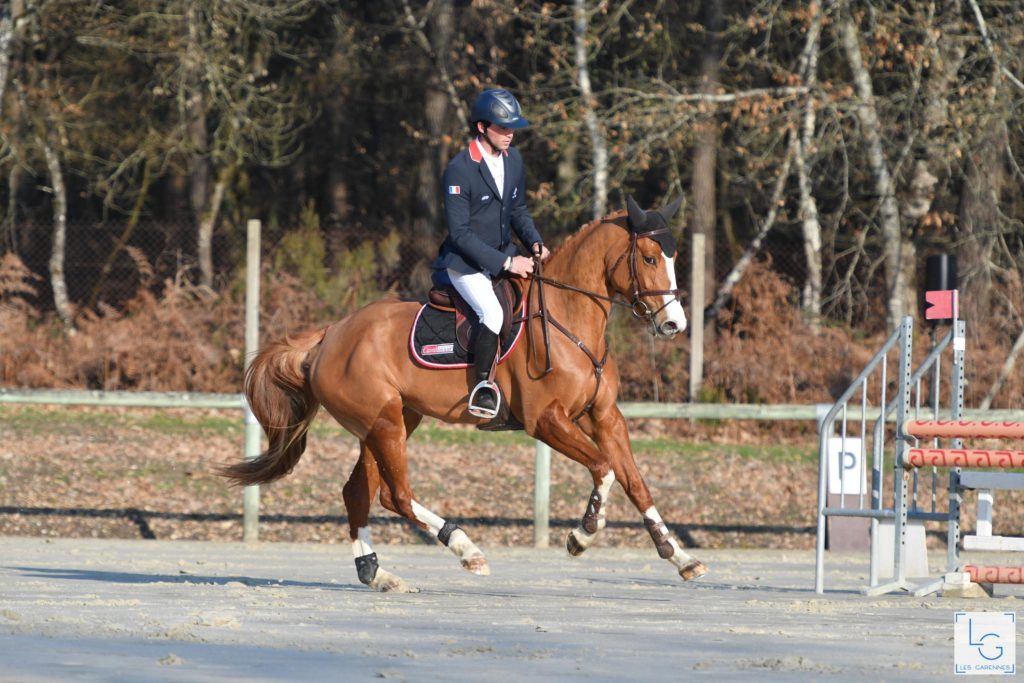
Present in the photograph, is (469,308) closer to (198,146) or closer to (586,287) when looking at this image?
(586,287)

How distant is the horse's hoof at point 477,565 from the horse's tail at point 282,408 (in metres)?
1.76

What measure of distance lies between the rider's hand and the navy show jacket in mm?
52

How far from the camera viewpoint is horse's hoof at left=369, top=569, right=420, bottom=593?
834 cm

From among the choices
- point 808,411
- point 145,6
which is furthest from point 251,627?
point 145,6

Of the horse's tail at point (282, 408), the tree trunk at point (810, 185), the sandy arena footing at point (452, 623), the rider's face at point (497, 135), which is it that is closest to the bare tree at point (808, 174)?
the tree trunk at point (810, 185)

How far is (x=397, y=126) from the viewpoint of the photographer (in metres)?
27.1

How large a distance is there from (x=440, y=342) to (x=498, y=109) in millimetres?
1321

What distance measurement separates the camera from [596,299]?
8.43m

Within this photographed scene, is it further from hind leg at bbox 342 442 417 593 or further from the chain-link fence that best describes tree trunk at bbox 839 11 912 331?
hind leg at bbox 342 442 417 593

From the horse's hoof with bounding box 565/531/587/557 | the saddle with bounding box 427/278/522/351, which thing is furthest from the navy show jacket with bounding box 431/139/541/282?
the horse's hoof with bounding box 565/531/587/557

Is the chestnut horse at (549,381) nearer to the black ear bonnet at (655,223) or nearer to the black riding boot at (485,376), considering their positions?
the black ear bonnet at (655,223)

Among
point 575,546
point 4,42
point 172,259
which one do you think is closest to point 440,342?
point 575,546

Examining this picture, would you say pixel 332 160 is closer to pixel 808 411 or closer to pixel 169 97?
pixel 169 97

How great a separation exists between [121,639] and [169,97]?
58.6 feet
